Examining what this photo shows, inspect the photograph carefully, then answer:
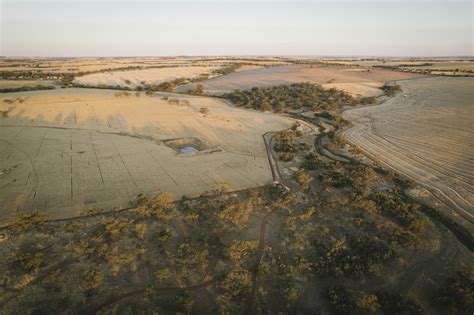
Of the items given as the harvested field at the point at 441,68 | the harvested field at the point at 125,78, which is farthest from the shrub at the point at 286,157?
the harvested field at the point at 441,68

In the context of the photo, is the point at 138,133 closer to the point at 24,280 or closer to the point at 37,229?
the point at 37,229

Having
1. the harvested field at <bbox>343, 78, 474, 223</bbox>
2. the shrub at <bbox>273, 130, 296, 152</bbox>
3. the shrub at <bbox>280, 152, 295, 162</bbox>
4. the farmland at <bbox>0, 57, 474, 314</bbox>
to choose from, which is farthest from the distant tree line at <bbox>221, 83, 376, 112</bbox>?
the shrub at <bbox>280, 152, 295, 162</bbox>

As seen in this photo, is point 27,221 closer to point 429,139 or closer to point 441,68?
point 429,139

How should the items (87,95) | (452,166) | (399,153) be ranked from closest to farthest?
(452,166) < (399,153) < (87,95)

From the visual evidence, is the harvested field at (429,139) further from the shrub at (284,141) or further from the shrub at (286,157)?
the shrub at (286,157)

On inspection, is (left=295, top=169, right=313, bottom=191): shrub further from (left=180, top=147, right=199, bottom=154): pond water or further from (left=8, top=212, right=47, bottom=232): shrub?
(left=8, top=212, right=47, bottom=232): shrub

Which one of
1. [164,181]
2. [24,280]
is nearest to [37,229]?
[24,280]

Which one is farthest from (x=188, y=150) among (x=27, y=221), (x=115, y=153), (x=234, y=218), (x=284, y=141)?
(x=27, y=221)
